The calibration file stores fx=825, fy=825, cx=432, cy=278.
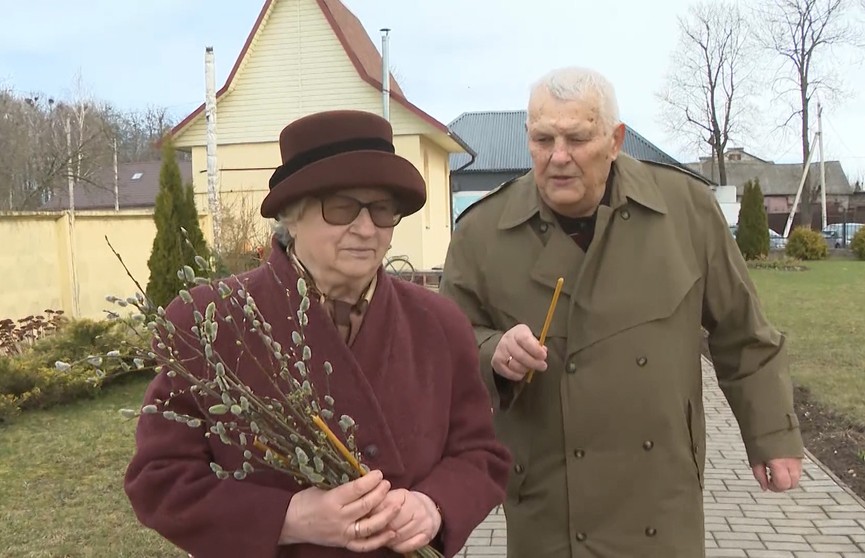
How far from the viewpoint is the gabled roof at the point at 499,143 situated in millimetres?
→ 38000

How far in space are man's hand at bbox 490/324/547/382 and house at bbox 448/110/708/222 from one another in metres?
32.9

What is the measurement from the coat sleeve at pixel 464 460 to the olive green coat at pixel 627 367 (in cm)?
33

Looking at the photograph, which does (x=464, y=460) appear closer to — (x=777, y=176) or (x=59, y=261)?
(x=59, y=261)

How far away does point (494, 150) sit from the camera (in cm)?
3966

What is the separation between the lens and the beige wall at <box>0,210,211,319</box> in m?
10.3

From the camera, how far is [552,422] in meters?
2.36

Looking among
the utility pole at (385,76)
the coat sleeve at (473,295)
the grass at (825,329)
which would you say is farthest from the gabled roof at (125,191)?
the coat sleeve at (473,295)

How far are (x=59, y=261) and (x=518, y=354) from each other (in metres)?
10.4

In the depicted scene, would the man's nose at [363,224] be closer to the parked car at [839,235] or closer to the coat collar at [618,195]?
the coat collar at [618,195]

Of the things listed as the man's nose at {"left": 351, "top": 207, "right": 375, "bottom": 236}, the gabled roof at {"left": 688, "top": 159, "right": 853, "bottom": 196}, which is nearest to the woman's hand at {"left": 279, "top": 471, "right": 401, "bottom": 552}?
the man's nose at {"left": 351, "top": 207, "right": 375, "bottom": 236}

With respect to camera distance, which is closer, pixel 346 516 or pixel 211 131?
pixel 346 516

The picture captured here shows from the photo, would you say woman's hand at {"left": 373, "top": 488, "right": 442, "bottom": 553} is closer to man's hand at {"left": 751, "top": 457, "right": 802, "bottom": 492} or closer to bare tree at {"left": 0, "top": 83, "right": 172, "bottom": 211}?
→ man's hand at {"left": 751, "top": 457, "right": 802, "bottom": 492}

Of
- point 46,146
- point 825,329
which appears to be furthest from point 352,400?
point 46,146

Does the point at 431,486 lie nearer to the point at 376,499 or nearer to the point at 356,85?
the point at 376,499
